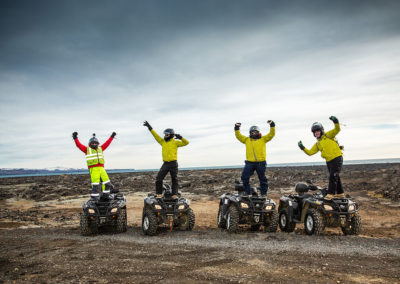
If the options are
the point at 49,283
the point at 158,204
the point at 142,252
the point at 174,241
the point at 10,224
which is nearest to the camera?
the point at 49,283

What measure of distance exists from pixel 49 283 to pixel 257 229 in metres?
6.80

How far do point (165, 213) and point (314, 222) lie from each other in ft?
14.7

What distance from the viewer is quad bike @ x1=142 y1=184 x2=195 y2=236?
31.0 ft

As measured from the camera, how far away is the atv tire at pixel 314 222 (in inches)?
333

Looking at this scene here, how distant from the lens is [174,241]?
8.38 metres

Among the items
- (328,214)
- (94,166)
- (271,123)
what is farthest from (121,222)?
(328,214)

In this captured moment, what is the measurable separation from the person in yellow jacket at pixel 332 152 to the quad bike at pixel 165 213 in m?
4.42

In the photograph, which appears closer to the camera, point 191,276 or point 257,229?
point 191,276

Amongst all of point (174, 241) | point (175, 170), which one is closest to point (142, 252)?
point (174, 241)

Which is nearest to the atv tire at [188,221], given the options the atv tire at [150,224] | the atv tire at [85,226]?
the atv tire at [150,224]

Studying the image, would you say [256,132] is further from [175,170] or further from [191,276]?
[191,276]

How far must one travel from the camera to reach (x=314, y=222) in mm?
8508

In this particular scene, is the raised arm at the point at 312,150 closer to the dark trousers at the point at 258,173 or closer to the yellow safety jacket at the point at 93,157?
the dark trousers at the point at 258,173

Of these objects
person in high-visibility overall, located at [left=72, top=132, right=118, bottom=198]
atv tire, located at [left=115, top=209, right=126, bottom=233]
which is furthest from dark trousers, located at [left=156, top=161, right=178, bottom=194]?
person in high-visibility overall, located at [left=72, top=132, right=118, bottom=198]
